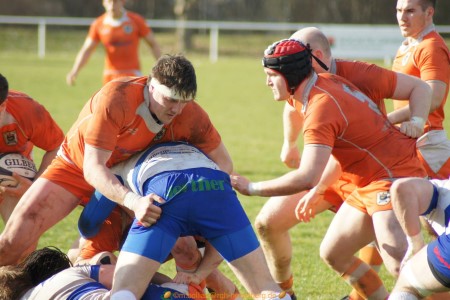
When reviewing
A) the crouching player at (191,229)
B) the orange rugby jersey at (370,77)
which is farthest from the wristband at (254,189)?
the orange rugby jersey at (370,77)

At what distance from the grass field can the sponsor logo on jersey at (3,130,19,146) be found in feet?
4.55

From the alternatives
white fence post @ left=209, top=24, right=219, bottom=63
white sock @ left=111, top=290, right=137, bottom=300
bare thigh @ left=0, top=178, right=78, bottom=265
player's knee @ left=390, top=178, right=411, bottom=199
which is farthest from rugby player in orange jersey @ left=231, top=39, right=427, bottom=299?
white fence post @ left=209, top=24, right=219, bottom=63

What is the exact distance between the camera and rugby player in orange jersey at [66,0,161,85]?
11938 mm

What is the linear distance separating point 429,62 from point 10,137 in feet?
9.79

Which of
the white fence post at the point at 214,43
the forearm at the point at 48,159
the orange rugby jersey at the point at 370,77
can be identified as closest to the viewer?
the orange rugby jersey at the point at 370,77

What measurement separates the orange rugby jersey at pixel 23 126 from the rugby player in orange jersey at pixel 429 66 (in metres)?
2.50

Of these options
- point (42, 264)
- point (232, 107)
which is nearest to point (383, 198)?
point (42, 264)

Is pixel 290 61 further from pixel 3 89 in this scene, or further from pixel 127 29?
pixel 127 29

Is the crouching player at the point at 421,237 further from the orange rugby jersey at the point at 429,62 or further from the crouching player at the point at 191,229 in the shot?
the orange rugby jersey at the point at 429,62

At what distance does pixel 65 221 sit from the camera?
24.5 feet

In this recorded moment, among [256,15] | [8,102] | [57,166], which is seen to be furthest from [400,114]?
[256,15]

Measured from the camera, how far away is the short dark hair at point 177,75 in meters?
4.32

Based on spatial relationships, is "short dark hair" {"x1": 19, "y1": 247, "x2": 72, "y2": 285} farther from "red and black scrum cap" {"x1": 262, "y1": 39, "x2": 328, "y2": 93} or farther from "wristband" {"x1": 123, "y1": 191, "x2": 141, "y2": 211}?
"red and black scrum cap" {"x1": 262, "y1": 39, "x2": 328, "y2": 93}

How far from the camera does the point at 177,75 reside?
14.2 ft
